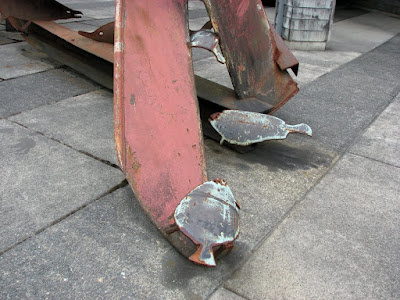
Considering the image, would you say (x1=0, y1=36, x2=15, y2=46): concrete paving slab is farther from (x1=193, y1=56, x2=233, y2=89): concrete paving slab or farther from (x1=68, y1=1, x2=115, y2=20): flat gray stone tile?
(x1=193, y1=56, x2=233, y2=89): concrete paving slab

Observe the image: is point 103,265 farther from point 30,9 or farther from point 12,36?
point 12,36

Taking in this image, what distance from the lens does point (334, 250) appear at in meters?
2.01

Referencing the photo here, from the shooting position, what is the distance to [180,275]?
180cm

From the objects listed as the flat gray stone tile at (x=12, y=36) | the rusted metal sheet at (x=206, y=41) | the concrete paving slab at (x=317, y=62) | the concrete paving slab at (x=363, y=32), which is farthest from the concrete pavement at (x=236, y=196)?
the concrete paving slab at (x=363, y=32)

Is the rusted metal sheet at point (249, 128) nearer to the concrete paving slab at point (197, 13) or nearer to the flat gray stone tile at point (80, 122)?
the flat gray stone tile at point (80, 122)

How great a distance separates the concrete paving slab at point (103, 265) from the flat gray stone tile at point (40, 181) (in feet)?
0.38

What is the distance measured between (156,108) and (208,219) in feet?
2.59

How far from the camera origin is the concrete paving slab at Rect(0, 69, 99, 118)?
3418 mm

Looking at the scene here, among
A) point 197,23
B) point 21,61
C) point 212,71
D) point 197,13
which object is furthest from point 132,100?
point 197,13

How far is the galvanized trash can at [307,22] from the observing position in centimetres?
586

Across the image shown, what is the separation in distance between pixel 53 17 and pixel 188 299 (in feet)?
13.6

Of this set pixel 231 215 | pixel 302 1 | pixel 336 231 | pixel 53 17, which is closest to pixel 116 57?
pixel 231 215

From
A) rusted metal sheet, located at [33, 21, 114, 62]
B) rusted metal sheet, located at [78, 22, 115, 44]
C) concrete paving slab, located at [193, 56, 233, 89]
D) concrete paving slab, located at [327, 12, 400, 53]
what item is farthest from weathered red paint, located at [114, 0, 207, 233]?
concrete paving slab, located at [327, 12, 400, 53]

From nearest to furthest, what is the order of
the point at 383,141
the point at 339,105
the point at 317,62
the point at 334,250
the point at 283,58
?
the point at 334,250
the point at 283,58
the point at 383,141
the point at 339,105
the point at 317,62
